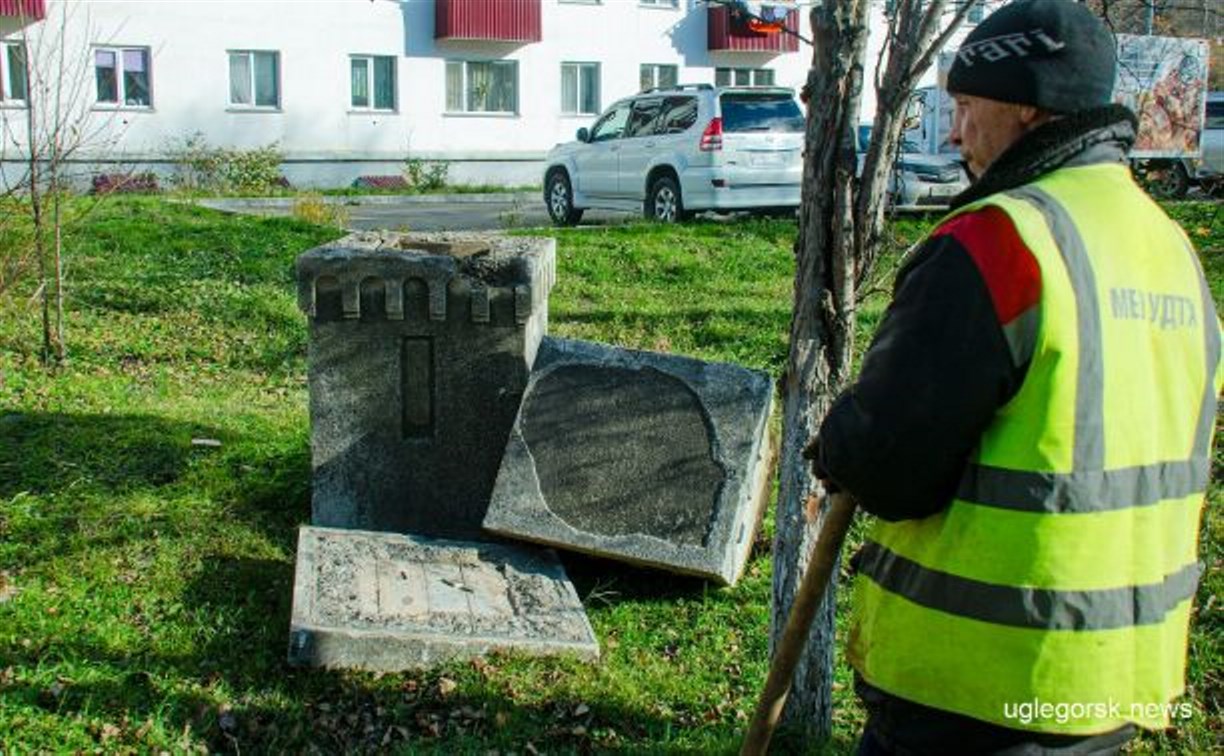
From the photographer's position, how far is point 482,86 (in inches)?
1186

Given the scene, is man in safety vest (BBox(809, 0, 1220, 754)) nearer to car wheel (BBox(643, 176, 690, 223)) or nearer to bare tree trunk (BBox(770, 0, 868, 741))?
bare tree trunk (BBox(770, 0, 868, 741))

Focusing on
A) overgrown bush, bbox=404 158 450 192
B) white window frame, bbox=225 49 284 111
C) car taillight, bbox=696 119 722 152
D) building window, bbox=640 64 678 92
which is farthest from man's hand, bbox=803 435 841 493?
building window, bbox=640 64 678 92

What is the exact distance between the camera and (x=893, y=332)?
2213 mm

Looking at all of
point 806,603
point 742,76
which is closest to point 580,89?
point 742,76

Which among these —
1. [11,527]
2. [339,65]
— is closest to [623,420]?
[11,527]

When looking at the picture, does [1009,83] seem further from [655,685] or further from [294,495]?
[294,495]

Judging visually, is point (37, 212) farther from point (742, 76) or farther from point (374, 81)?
point (742, 76)

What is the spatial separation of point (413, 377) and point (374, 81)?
2454 centimetres

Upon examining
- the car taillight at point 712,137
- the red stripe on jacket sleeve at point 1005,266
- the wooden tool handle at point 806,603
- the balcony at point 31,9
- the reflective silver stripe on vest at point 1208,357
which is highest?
the balcony at point 31,9

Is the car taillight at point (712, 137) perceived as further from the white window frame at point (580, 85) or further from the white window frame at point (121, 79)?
the white window frame at point (580, 85)

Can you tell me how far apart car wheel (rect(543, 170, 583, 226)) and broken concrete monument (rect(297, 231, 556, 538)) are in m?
13.1

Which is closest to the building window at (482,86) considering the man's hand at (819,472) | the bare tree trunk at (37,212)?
the bare tree trunk at (37,212)

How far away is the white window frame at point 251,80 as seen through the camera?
27.2 meters

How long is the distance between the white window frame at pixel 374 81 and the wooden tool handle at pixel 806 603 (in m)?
27.1
